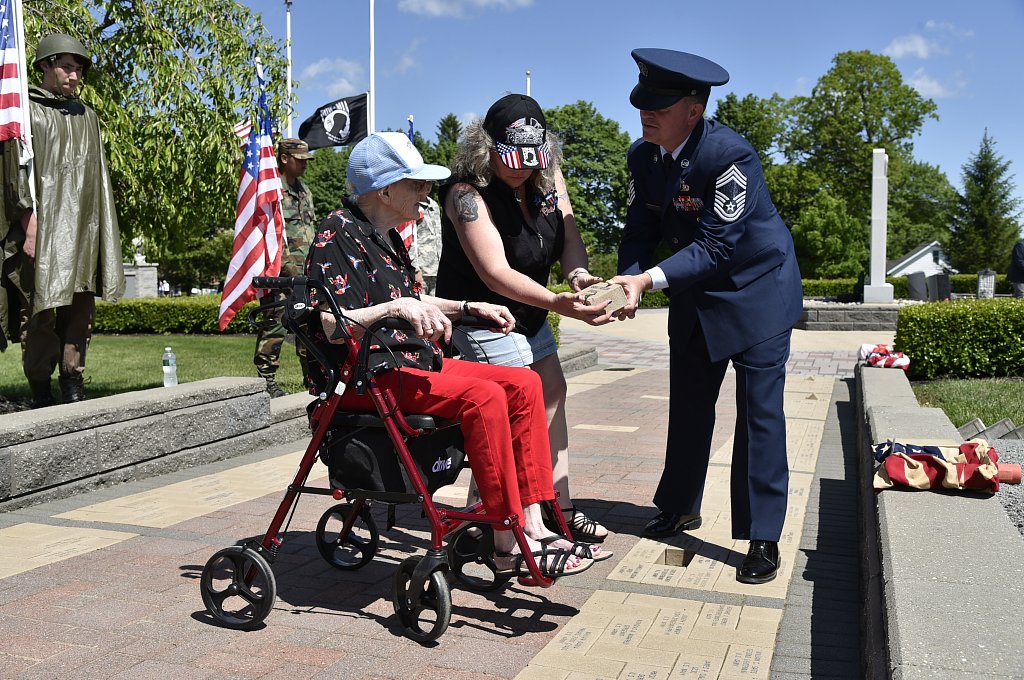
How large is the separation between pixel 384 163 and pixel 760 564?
2.11 meters

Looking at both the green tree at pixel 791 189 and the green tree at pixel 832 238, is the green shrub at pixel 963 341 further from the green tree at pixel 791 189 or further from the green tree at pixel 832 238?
the green tree at pixel 791 189

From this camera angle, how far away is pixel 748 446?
409cm

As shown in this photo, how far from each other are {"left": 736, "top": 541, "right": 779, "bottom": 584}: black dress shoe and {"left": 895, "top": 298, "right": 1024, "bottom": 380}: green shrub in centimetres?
768

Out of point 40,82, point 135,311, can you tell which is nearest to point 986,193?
point 135,311

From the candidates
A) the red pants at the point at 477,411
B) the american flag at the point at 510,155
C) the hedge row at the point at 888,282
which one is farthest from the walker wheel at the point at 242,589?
the hedge row at the point at 888,282

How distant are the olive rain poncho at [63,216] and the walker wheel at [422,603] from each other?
148 inches

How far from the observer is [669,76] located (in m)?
3.87

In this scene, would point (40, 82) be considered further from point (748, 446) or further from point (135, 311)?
point (135, 311)

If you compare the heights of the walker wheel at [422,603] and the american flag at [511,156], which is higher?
the american flag at [511,156]

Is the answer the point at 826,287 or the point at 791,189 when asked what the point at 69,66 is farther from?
the point at 791,189

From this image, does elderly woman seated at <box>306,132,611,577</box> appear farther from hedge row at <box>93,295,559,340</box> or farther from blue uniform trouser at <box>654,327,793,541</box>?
hedge row at <box>93,295,559,340</box>

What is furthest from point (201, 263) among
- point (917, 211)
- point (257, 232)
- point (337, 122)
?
point (917, 211)

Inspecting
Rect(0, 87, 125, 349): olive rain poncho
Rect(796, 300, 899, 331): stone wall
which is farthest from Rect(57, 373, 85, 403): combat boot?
Rect(796, 300, 899, 331): stone wall

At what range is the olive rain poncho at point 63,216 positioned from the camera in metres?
6.00
